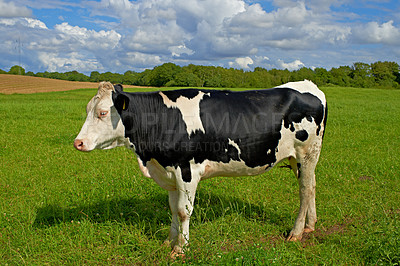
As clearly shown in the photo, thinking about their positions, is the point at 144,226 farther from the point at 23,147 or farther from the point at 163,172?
the point at 23,147

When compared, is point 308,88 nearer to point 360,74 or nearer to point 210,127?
point 210,127

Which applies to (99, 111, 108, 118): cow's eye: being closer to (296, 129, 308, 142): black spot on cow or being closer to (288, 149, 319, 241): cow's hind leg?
(296, 129, 308, 142): black spot on cow

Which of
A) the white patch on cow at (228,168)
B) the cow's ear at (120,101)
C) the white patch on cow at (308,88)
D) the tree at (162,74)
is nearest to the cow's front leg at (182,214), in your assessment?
the white patch on cow at (228,168)

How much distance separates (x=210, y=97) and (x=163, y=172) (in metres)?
1.23

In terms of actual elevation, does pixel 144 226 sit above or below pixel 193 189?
below

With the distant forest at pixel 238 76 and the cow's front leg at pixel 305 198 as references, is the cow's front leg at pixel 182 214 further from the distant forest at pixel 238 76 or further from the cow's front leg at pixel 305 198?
the distant forest at pixel 238 76

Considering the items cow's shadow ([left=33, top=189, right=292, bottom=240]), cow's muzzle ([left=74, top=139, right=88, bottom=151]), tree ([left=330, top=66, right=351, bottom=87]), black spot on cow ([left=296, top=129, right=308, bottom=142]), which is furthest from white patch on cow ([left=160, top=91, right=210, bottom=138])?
tree ([left=330, top=66, right=351, bottom=87])

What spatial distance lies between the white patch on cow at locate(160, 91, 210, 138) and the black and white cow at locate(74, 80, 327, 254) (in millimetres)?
13

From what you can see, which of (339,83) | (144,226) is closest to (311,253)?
(144,226)

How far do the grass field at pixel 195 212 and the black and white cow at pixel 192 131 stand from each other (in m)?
0.52

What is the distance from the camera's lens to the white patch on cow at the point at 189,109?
419cm

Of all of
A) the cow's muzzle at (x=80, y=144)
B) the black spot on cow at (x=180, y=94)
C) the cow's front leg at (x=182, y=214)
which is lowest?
the cow's front leg at (x=182, y=214)

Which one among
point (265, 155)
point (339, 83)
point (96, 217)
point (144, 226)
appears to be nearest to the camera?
point (265, 155)

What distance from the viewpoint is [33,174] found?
7855 mm
